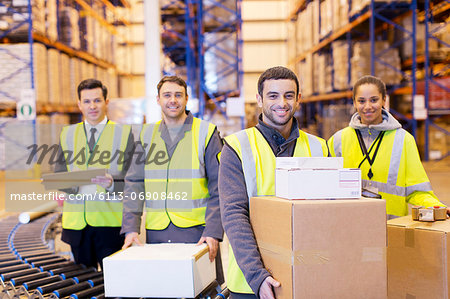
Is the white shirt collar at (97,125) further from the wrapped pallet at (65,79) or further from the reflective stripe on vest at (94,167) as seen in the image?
the wrapped pallet at (65,79)

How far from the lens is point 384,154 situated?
2.72m

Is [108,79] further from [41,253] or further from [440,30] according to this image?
[41,253]

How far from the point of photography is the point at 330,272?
63.1 inches

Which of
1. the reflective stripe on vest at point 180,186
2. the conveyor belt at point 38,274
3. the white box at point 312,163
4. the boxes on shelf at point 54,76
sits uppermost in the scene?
the boxes on shelf at point 54,76

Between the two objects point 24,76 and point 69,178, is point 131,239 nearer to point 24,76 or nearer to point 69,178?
point 69,178

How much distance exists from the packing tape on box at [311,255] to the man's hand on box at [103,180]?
164 cm

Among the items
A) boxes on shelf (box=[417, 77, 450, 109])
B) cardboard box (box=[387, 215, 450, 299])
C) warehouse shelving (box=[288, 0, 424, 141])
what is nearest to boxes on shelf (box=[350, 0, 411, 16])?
warehouse shelving (box=[288, 0, 424, 141])

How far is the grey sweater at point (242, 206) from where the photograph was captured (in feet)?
5.71

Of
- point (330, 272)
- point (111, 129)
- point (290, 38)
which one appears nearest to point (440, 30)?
point (290, 38)

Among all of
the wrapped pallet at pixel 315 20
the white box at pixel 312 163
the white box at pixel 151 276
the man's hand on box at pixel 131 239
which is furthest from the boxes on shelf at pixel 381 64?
the white box at pixel 151 276

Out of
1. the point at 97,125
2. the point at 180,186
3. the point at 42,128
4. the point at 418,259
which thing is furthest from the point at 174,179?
the point at 42,128

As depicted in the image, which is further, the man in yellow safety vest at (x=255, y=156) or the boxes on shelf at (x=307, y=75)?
the boxes on shelf at (x=307, y=75)

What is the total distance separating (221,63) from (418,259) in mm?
7130

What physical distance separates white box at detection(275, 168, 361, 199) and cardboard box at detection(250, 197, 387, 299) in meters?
0.06
